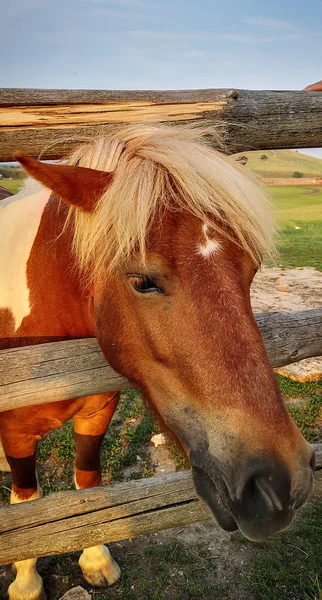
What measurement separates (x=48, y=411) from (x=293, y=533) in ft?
6.44

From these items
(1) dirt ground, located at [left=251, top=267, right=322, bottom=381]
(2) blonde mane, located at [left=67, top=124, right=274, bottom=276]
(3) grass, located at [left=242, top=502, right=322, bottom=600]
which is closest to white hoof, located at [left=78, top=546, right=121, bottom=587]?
(3) grass, located at [left=242, top=502, right=322, bottom=600]

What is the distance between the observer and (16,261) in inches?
90.7

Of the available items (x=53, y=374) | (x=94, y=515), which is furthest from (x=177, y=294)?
(x=94, y=515)

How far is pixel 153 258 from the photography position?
1604 mm

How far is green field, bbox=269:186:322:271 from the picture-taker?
7.72ft

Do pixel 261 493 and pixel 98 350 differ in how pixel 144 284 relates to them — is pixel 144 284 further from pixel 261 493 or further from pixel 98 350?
pixel 261 493

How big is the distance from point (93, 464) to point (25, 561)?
0.66 metres

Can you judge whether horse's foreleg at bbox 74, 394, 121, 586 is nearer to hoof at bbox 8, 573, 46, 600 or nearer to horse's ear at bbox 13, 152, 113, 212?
hoof at bbox 8, 573, 46, 600

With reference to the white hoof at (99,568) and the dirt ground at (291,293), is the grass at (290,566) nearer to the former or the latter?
the white hoof at (99,568)

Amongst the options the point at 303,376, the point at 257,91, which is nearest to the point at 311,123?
the point at 257,91

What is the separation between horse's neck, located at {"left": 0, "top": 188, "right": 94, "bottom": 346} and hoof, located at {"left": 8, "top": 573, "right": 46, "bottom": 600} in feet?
4.94

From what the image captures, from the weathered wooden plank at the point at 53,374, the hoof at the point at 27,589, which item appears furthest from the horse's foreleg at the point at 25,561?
the weathered wooden plank at the point at 53,374

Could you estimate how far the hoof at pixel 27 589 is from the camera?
8.54ft

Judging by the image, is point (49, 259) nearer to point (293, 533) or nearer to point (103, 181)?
point (103, 181)
